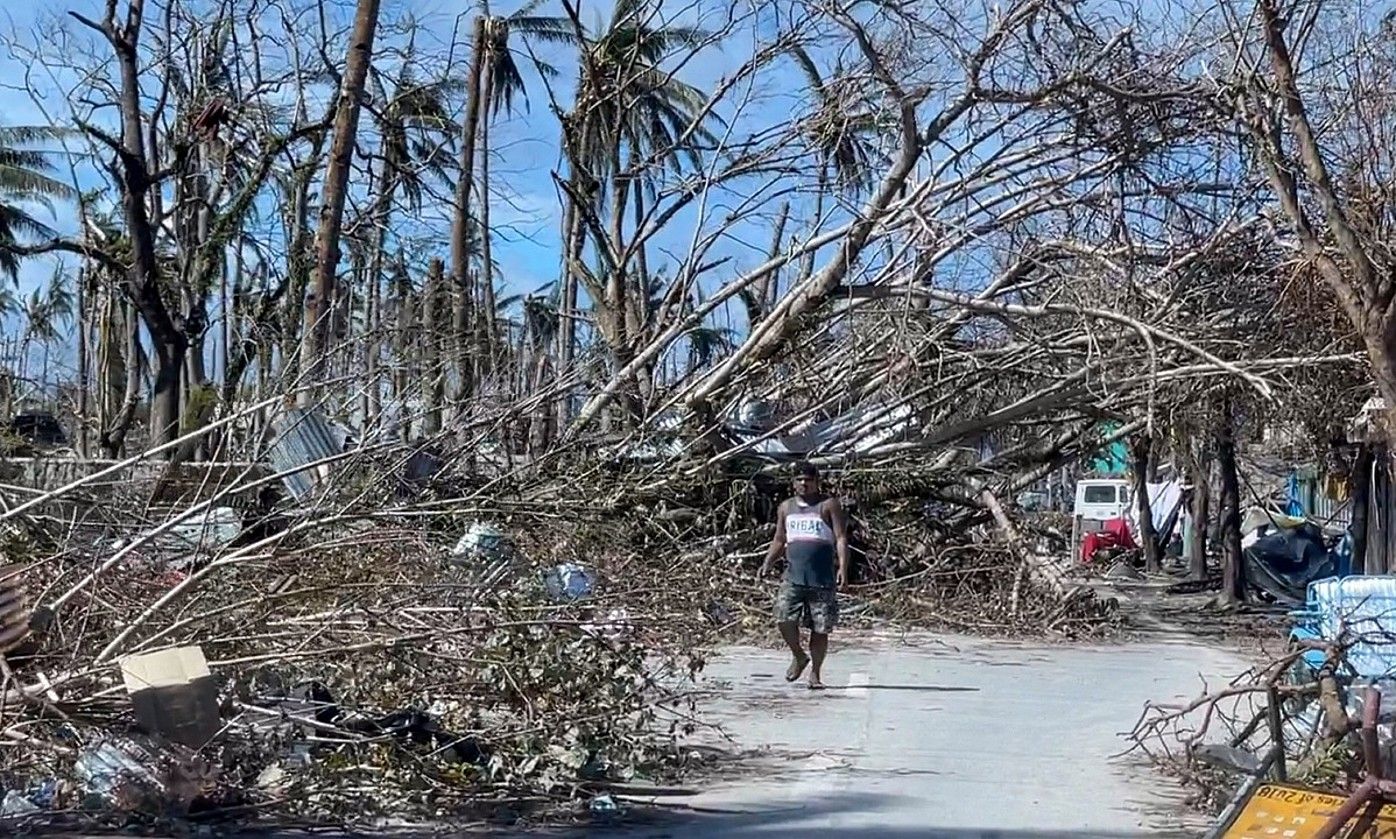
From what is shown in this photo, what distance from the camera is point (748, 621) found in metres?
13.3

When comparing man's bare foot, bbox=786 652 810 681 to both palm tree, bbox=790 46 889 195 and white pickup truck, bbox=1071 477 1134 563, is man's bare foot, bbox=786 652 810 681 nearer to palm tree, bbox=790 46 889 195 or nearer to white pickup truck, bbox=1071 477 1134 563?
palm tree, bbox=790 46 889 195

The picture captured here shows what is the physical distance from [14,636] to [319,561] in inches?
58.9

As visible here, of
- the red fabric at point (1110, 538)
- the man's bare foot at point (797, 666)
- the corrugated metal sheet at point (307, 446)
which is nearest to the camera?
the man's bare foot at point (797, 666)

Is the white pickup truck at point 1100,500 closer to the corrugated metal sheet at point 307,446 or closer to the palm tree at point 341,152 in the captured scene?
the palm tree at point 341,152

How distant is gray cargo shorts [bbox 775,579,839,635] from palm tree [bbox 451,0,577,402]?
6917mm

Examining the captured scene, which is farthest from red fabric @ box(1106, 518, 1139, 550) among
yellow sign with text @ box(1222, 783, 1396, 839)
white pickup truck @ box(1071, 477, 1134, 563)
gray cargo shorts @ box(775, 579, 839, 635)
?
yellow sign with text @ box(1222, 783, 1396, 839)

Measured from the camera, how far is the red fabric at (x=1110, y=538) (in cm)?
2698

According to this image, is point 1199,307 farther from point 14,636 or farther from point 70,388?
point 70,388

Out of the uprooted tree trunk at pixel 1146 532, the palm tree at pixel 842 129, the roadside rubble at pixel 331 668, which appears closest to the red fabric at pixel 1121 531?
the uprooted tree trunk at pixel 1146 532

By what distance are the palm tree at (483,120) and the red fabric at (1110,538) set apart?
1030cm

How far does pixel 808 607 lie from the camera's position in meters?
10.5

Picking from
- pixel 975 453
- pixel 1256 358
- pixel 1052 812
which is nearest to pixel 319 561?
pixel 1052 812

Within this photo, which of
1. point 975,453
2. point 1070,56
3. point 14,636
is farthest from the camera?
point 975,453

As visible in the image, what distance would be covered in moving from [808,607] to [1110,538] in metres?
20.9
